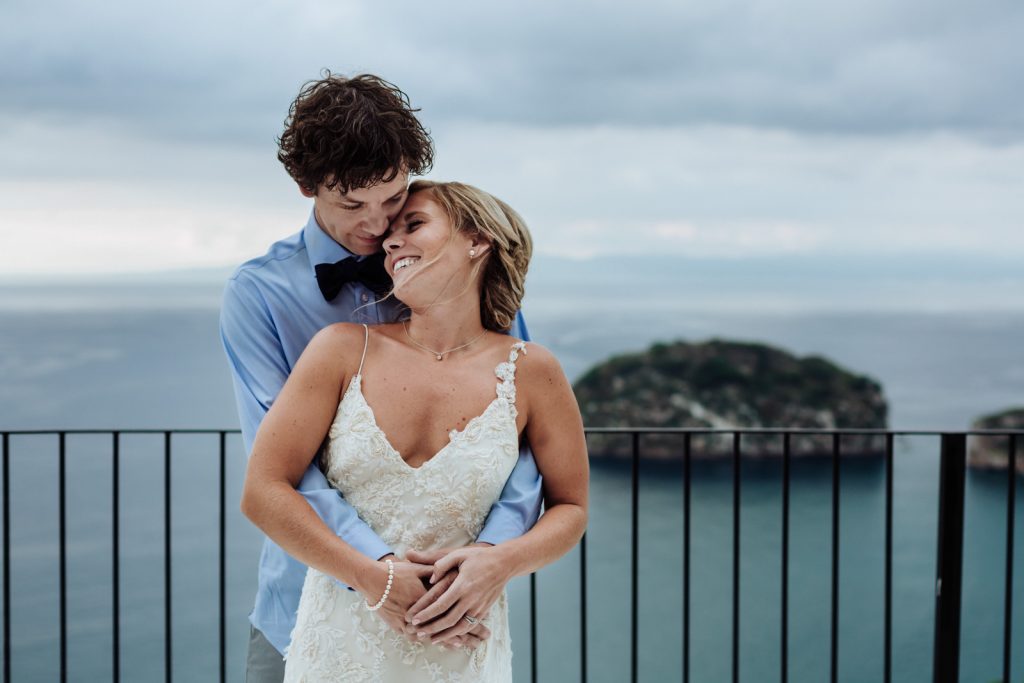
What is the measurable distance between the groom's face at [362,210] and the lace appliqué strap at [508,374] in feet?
0.94

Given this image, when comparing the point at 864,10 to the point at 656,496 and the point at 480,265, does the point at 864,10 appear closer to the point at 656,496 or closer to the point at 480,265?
the point at 656,496

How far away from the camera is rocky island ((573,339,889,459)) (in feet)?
107

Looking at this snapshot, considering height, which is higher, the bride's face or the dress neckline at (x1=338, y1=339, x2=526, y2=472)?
the bride's face

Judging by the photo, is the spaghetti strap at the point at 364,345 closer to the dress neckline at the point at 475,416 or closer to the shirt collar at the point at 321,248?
the dress neckline at the point at 475,416

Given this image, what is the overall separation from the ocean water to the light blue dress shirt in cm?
1851

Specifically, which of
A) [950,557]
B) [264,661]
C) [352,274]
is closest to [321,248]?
[352,274]

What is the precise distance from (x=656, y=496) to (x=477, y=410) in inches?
1186

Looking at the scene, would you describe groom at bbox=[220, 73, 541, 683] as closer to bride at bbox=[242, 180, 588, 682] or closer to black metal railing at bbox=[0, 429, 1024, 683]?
bride at bbox=[242, 180, 588, 682]

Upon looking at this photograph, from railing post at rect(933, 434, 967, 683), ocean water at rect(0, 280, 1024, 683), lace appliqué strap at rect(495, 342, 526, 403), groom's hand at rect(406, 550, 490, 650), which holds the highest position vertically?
lace appliqué strap at rect(495, 342, 526, 403)

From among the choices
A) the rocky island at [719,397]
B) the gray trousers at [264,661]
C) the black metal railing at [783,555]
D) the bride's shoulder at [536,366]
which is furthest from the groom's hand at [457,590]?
the rocky island at [719,397]

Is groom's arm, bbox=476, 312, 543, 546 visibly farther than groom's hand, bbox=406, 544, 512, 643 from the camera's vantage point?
Yes

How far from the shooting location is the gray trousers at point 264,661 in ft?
5.41

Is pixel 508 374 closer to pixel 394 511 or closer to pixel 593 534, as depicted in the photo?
pixel 394 511

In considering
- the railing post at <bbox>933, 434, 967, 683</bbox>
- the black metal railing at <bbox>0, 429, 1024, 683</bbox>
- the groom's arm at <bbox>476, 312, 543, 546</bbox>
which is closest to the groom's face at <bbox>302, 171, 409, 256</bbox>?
the groom's arm at <bbox>476, 312, 543, 546</bbox>
